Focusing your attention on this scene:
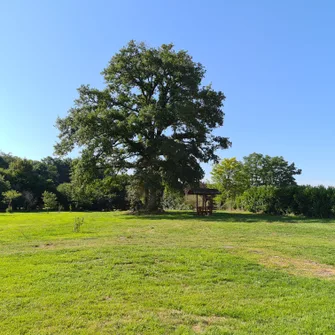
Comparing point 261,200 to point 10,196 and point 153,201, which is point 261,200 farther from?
point 10,196

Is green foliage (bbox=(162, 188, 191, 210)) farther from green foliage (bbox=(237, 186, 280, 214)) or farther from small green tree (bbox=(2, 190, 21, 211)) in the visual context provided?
small green tree (bbox=(2, 190, 21, 211))

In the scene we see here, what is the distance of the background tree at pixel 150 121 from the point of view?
73.2 ft

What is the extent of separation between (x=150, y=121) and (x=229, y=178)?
68.8 ft

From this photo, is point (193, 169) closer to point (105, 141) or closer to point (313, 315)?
point (105, 141)

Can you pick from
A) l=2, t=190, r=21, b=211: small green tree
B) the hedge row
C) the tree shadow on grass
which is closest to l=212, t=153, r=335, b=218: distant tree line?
the hedge row

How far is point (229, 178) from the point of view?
40812mm

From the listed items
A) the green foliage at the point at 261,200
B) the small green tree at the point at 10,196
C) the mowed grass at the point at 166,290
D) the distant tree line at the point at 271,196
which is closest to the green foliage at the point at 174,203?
the distant tree line at the point at 271,196

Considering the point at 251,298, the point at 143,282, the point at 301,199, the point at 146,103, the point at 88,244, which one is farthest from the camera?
the point at 146,103

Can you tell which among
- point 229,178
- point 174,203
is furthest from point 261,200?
point 229,178

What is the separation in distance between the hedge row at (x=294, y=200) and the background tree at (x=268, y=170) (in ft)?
109

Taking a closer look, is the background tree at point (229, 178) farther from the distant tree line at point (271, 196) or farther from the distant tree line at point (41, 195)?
the distant tree line at point (41, 195)

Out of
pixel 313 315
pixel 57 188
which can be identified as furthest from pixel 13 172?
pixel 313 315

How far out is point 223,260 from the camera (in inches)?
261

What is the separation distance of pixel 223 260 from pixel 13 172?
142ft
